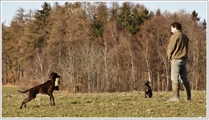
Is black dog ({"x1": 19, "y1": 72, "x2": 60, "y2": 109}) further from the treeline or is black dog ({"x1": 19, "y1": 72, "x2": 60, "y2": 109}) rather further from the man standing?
the treeline

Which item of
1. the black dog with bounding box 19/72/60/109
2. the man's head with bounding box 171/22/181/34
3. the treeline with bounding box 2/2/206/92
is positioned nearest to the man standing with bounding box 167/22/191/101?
the man's head with bounding box 171/22/181/34

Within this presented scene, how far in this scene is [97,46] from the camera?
60062mm

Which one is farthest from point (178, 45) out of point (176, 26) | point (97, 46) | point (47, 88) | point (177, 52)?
point (97, 46)

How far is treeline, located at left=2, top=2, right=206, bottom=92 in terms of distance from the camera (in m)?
51.7

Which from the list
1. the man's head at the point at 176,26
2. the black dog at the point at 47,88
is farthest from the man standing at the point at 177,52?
the black dog at the point at 47,88

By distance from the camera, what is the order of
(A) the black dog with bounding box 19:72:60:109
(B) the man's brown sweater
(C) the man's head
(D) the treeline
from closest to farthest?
(B) the man's brown sweater → (C) the man's head → (A) the black dog with bounding box 19:72:60:109 → (D) the treeline

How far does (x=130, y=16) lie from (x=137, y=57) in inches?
408

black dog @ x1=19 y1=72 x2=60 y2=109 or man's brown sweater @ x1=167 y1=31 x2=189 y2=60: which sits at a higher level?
man's brown sweater @ x1=167 y1=31 x2=189 y2=60

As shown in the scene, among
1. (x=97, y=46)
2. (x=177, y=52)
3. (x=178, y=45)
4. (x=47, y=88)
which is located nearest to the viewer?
(x=178, y=45)

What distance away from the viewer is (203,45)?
5116 centimetres

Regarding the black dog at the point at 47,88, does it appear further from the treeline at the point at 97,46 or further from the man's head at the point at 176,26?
the treeline at the point at 97,46

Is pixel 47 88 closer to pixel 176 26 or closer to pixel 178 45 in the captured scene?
pixel 178 45

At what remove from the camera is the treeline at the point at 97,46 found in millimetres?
51688

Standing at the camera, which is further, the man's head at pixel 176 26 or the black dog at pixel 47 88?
the black dog at pixel 47 88
